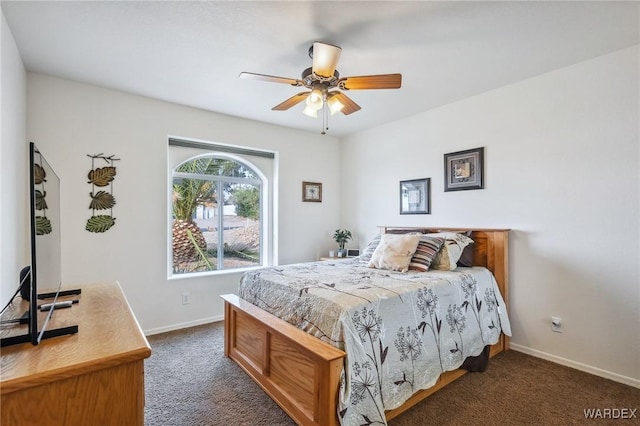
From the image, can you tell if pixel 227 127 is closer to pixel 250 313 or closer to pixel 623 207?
pixel 250 313

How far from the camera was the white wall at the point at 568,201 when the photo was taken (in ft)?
7.54

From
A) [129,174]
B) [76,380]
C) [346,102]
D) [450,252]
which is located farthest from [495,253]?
[129,174]

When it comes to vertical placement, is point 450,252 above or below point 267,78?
below

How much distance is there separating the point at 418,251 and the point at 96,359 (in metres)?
2.42

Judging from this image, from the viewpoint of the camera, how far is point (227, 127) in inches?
149

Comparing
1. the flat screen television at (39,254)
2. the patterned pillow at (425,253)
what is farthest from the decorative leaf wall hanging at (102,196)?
the patterned pillow at (425,253)

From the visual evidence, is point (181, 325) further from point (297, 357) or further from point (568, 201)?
point (568, 201)

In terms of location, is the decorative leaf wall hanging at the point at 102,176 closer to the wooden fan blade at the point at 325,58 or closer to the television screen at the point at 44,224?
the television screen at the point at 44,224

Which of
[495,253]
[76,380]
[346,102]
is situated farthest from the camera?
[495,253]

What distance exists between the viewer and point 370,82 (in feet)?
7.11

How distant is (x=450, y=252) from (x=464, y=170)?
105 cm

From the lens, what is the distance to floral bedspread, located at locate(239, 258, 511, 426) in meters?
1.61

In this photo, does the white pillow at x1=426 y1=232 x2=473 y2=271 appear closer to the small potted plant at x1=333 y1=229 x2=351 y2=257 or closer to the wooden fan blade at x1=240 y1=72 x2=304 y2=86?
the small potted plant at x1=333 y1=229 x2=351 y2=257

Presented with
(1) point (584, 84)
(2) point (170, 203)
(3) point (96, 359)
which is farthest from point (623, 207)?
(2) point (170, 203)
